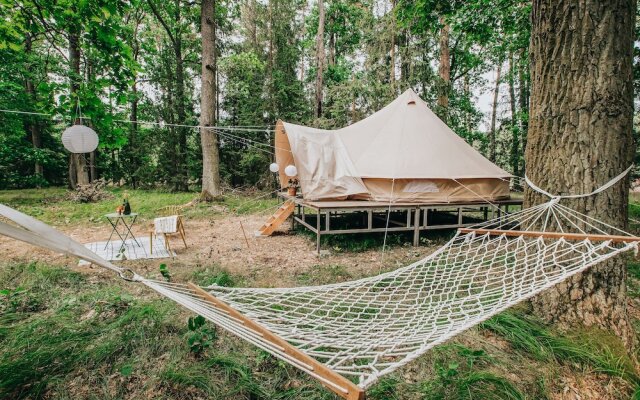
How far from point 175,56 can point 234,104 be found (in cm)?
293

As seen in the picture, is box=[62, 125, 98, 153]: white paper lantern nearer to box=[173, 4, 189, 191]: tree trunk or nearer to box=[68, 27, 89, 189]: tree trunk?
box=[68, 27, 89, 189]: tree trunk

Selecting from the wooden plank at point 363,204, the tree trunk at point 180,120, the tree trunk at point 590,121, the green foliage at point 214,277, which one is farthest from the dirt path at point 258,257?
the tree trunk at point 180,120

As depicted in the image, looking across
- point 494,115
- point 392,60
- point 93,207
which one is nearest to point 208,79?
point 93,207

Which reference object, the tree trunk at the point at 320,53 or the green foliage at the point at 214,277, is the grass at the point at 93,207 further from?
the green foliage at the point at 214,277

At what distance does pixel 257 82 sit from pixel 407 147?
8.56 m

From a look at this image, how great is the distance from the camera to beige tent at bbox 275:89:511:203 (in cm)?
582

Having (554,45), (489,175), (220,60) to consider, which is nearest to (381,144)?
(489,175)

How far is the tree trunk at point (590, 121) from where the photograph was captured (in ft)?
7.43

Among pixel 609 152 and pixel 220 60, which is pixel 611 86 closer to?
pixel 609 152

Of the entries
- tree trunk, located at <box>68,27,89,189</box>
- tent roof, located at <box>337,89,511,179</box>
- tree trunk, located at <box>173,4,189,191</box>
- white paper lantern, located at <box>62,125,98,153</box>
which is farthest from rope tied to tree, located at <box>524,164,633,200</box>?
tree trunk, located at <box>173,4,189,191</box>

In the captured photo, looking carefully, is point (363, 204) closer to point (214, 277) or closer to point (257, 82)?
point (214, 277)

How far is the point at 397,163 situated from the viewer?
5848 millimetres

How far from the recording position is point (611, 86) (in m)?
2.26

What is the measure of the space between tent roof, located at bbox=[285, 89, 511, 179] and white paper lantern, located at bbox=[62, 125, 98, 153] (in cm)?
305
